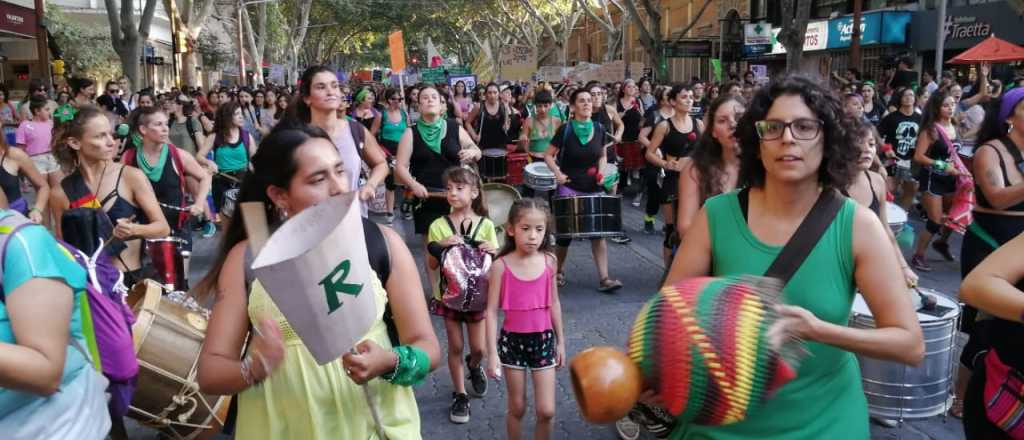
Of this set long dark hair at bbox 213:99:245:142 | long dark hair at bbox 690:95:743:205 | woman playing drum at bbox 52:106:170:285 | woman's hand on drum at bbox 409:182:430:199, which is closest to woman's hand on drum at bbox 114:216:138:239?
woman playing drum at bbox 52:106:170:285

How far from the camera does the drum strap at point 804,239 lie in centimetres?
222

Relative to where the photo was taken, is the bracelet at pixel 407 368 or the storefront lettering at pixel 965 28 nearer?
the bracelet at pixel 407 368

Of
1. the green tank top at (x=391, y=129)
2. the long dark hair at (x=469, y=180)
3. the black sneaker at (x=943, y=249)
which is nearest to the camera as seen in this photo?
the long dark hair at (x=469, y=180)

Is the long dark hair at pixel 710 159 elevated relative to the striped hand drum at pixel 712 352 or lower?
elevated

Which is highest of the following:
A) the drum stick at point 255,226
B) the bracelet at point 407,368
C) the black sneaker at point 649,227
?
the drum stick at point 255,226

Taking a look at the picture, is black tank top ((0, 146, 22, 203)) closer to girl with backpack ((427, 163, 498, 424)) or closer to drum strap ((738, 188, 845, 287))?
girl with backpack ((427, 163, 498, 424))

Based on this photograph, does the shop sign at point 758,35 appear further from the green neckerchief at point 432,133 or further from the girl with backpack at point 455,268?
the girl with backpack at point 455,268

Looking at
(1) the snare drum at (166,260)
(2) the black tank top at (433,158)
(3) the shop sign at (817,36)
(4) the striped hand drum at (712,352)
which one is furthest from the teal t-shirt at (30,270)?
(3) the shop sign at (817,36)

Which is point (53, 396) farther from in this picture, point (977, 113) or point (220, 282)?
point (977, 113)

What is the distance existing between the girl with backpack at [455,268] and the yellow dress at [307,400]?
8.89 feet

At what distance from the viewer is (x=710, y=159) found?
4.79 metres

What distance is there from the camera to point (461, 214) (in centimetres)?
552

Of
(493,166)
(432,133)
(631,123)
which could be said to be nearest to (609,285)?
(432,133)

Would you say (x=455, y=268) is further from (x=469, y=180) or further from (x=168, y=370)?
(x=168, y=370)
